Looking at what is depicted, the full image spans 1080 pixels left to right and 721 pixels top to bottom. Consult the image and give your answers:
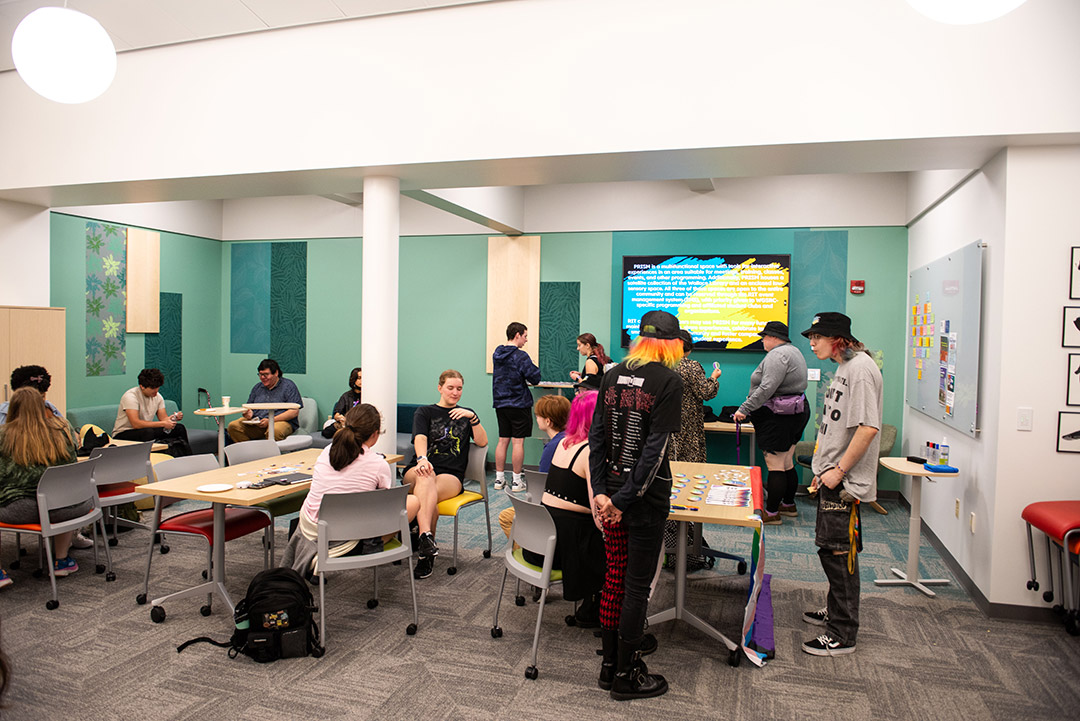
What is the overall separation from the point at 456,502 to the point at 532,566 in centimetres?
126

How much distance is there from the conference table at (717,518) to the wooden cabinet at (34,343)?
538 centimetres

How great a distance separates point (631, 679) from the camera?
3062 mm

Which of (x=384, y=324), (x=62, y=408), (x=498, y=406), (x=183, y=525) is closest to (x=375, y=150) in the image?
(x=384, y=324)

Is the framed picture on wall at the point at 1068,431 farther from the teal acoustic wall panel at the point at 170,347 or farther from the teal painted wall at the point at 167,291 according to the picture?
the teal acoustic wall panel at the point at 170,347

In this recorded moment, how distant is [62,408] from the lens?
620 centimetres

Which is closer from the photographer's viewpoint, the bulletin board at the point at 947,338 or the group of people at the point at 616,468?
the group of people at the point at 616,468

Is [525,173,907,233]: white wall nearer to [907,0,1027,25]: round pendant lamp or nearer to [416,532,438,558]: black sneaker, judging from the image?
[416,532,438,558]: black sneaker

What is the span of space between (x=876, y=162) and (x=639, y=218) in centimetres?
346

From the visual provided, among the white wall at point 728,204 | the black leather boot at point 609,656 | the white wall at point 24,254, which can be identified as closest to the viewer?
the black leather boot at point 609,656

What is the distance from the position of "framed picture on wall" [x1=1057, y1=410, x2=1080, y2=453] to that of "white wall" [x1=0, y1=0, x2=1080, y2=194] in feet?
4.92

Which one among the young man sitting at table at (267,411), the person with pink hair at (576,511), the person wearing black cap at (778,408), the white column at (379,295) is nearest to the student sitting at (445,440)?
the white column at (379,295)

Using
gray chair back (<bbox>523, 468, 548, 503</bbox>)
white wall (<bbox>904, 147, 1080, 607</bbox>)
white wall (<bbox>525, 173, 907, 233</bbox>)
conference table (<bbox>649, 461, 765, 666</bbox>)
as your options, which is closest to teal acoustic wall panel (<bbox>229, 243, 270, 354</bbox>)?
white wall (<bbox>525, 173, 907, 233</bbox>)

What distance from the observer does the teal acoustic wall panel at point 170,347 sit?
821 cm

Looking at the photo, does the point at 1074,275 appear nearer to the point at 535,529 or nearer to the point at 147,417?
the point at 535,529
